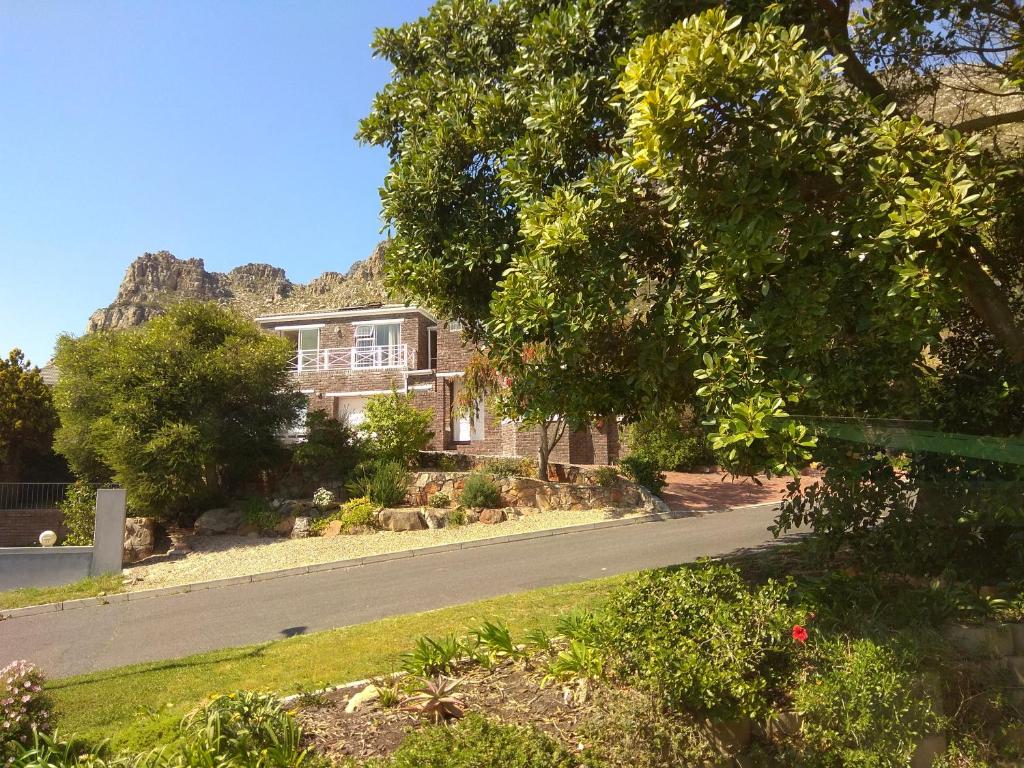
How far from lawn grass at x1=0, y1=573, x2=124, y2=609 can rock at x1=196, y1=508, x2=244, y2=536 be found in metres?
3.31

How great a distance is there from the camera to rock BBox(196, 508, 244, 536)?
16516 mm

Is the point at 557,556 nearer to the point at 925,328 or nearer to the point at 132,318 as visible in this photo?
the point at 925,328

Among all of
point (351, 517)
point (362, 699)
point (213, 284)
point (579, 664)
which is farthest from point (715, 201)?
point (213, 284)

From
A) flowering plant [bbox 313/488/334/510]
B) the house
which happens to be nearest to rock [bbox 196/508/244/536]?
flowering plant [bbox 313/488/334/510]

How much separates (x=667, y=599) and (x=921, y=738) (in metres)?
1.78

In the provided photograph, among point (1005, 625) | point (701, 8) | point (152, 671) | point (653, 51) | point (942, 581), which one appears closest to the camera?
point (653, 51)

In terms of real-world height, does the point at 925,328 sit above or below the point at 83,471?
above

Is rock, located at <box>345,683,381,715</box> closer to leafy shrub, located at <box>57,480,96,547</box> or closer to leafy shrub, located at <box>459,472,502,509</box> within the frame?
leafy shrub, located at <box>459,472,502,509</box>

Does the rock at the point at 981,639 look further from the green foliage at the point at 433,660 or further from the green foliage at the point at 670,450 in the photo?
the green foliage at the point at 670,450

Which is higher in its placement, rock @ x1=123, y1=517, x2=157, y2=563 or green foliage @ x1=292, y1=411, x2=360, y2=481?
green foliage @ x1=292, y1=411, x2=360, y2=481

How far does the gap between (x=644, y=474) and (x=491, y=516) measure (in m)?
4.81

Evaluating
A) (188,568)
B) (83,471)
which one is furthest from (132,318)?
(188,568)

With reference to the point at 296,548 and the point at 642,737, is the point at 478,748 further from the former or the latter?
the point at 296,548

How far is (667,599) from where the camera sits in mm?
4578
